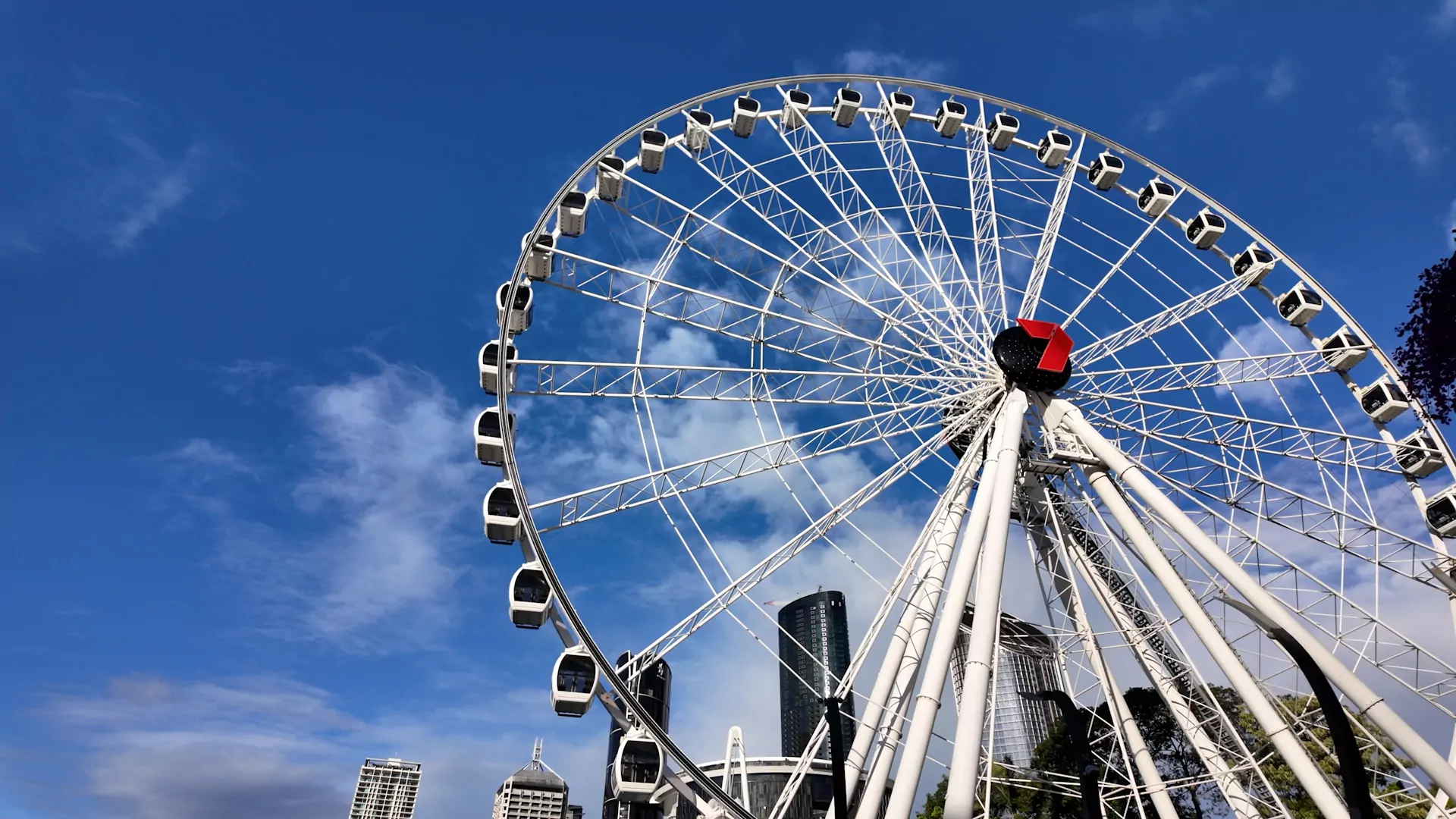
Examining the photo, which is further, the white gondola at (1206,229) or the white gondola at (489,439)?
the white gondola at (1206,229)

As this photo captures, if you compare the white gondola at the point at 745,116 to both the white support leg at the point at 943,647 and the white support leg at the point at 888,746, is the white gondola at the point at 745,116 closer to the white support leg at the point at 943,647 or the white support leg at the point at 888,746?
the white support leg at the point at 943,647

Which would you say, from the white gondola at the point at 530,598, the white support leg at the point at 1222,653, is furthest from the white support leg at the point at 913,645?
the white gondola at the point at 530,598

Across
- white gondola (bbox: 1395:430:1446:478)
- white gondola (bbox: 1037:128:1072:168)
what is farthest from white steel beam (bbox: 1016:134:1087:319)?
white gondola (bbox: 1395:430:1446:478)

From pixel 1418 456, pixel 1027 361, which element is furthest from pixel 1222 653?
pixel 1418 456

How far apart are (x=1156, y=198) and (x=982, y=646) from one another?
770 inches

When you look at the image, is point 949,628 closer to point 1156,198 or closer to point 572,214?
point 572,214

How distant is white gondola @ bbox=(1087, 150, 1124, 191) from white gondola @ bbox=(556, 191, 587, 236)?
17.2 meters

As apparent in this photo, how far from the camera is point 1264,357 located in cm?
2394

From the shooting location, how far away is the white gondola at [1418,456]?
24750mm

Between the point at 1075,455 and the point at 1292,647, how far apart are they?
6.20 meters

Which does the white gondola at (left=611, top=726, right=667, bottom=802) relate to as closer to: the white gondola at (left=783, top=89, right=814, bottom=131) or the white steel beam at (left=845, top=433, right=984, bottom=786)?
the white steel beam at (left=845, top=433, right=984, bottom=786)

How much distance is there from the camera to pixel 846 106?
27.9 meters

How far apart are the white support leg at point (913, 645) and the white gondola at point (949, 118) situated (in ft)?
46.0

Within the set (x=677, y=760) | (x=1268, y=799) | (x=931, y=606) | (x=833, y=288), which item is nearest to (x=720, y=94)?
(x=833, y=288)
